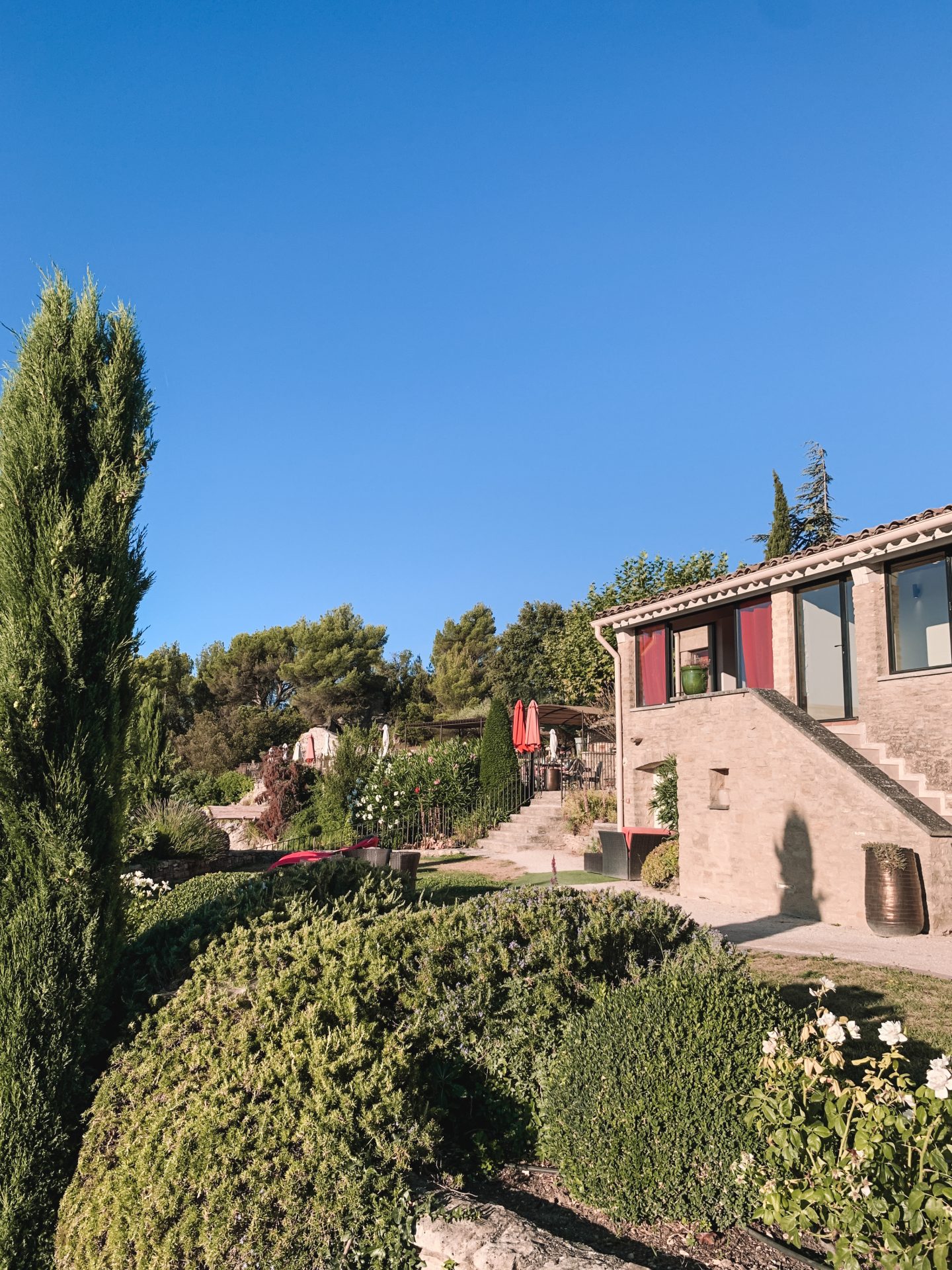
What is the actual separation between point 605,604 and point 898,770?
65.6 ft

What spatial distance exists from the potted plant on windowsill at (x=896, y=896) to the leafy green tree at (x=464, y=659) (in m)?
32.9

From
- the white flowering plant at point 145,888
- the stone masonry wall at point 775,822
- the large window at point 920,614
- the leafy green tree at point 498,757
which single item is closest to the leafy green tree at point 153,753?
the white flowering plant at point 145,888

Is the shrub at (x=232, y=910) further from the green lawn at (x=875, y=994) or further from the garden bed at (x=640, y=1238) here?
the green lawn at (x=875, y=994)

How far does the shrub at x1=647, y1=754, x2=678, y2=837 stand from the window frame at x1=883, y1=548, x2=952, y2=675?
4621mm

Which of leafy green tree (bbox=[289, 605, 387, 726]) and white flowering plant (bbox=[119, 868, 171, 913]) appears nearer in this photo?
white flowering plant (bbox=[119, 868, 171, 913])

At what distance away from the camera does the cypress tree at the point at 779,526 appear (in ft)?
96.1

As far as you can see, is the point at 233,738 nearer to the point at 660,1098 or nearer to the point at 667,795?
the point at 667,795

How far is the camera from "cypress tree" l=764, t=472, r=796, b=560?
29.3 meters

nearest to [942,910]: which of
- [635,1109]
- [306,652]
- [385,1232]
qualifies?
[635,1109]

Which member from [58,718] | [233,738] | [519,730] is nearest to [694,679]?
[519,730]

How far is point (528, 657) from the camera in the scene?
145 feet

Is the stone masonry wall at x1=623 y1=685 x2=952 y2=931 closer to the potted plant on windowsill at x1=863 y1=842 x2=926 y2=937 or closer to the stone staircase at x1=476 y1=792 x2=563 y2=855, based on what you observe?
the potted plant on windowsill at x1=863 y1=842 x2=926 y2=937

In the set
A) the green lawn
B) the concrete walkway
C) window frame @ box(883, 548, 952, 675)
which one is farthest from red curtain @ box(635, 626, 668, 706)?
the green lawn

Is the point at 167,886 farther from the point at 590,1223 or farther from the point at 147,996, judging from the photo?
the point at 590,1223
